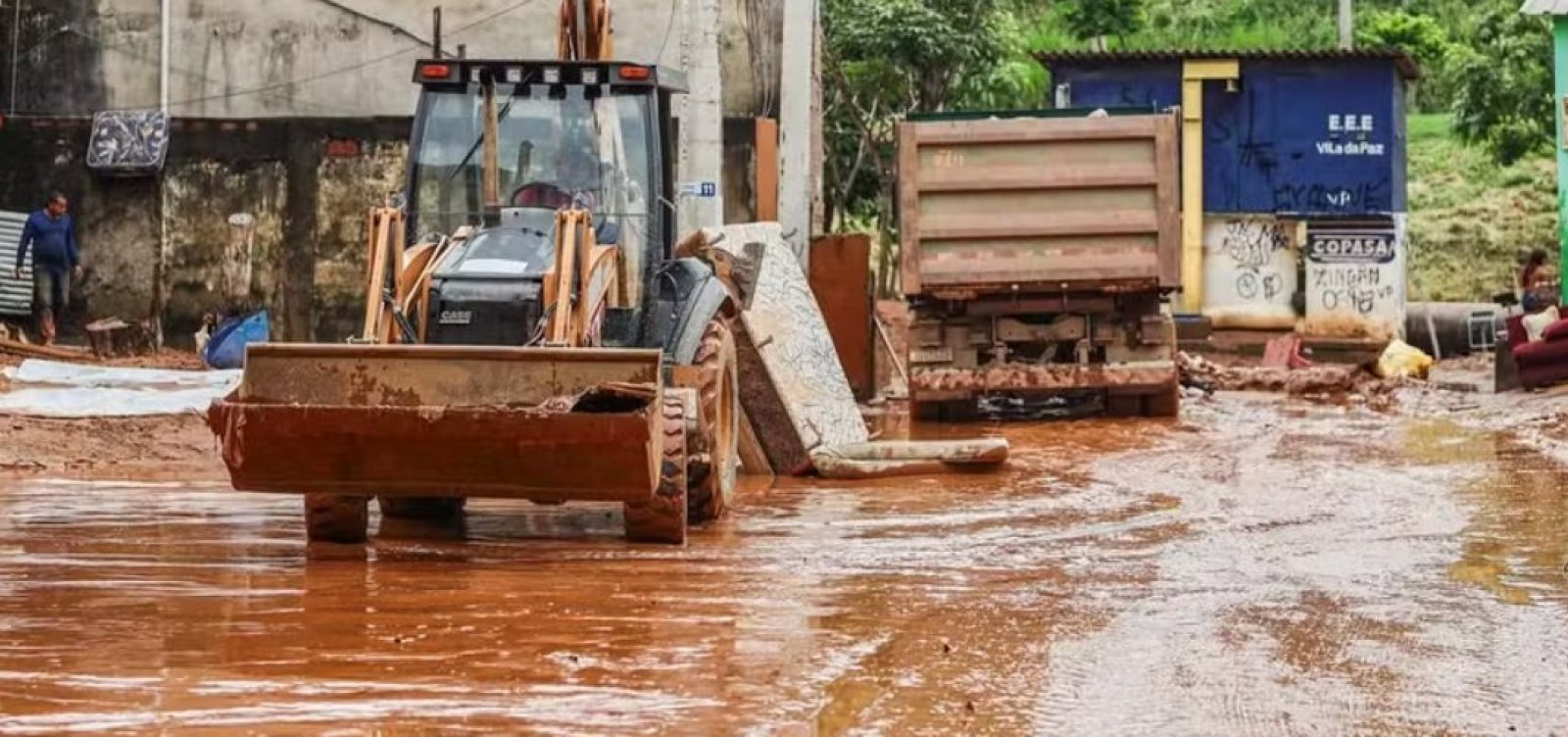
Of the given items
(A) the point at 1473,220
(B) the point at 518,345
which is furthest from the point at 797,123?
(A) the point at 1473,220

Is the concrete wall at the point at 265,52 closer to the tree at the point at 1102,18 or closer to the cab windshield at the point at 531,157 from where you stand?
the cab windshield at the point at 531,157

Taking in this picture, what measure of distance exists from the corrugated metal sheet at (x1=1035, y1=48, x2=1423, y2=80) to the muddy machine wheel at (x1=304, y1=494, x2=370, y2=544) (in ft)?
71.5

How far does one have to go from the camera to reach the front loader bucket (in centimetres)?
1037

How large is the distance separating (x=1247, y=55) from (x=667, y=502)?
2151 cm

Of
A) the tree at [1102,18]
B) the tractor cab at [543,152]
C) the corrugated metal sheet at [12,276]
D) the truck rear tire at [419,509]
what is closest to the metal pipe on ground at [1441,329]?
the tree at [1102,18]

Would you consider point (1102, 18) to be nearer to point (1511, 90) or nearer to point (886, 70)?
point (1511, 90)

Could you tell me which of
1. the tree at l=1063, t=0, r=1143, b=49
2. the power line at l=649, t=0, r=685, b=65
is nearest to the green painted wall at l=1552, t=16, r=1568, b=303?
the power line at l=649, t=0, r=685, b=65

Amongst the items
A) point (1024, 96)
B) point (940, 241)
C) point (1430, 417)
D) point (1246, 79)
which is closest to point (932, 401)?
point (940, 241)

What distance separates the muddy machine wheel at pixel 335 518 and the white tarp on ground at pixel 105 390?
6589mm

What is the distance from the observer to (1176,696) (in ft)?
25.0

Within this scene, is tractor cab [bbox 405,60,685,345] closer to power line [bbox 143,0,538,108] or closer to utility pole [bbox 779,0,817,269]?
utility pole [bbox 779,0,817,269]

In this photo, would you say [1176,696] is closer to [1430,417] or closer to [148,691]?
[148,691]

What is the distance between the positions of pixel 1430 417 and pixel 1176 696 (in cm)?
1382

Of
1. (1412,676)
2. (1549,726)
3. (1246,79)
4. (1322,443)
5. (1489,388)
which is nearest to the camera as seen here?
(1549,726)
